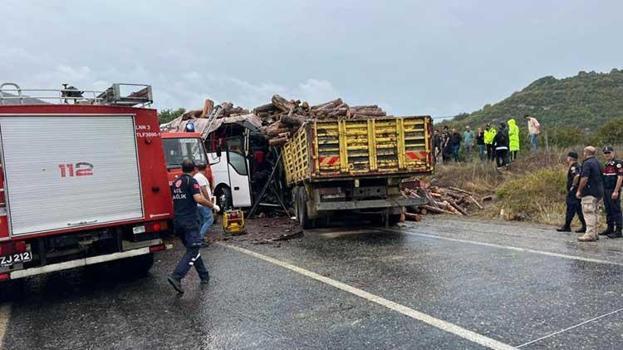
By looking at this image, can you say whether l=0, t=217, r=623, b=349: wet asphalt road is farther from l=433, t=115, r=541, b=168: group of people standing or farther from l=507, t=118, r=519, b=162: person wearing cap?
l=507, t=118, r=519, b=162: person wearing cap

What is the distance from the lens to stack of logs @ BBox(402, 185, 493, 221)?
1479cm

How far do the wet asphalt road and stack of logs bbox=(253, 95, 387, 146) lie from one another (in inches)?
207

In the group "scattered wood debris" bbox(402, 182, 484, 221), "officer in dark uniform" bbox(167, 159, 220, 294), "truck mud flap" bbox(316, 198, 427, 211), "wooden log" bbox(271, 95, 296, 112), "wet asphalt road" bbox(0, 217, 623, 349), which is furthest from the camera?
"wooden log" bbox(271, 95, 296, 112)

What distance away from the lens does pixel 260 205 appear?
1594 cm

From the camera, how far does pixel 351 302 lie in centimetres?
586

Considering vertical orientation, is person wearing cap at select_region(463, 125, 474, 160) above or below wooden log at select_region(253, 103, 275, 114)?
below

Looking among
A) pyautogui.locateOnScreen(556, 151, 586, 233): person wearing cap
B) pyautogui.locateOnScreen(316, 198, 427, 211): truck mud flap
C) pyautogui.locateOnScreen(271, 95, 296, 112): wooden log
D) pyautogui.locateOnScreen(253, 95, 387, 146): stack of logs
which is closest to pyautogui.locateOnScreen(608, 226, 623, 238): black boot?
pyautogui.locateOnScreen(556, 151, 586, 233): person wearing cap

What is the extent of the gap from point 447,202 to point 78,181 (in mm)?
11000

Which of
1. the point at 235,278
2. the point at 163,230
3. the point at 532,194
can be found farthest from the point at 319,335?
the point at 532,194

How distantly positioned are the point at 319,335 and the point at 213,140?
1226 centimetres

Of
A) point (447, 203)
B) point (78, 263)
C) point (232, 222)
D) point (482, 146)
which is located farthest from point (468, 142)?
point (78, 263)

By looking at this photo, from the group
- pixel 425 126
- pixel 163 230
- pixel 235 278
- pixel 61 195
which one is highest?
pixel 425 126

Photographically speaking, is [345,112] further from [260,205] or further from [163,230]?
[163,230]

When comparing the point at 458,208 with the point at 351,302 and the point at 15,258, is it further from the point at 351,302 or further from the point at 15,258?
the point at 15,258
